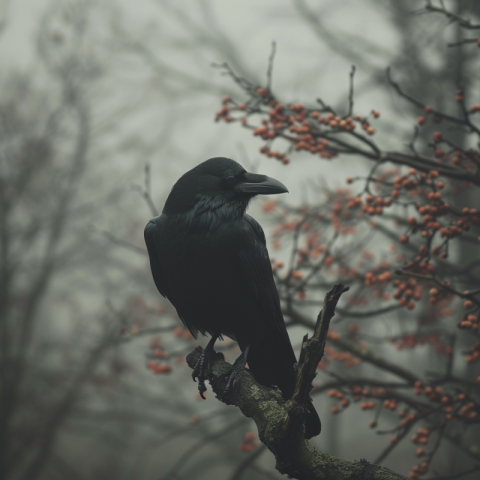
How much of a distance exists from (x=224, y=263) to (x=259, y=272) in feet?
0.73

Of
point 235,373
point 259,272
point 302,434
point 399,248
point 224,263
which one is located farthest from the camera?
point 399,248

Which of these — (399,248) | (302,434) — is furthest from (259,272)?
(399,248)

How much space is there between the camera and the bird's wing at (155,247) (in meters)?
2.55

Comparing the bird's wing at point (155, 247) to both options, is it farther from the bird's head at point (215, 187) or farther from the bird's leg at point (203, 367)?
the bird's leg at point (203, 367)

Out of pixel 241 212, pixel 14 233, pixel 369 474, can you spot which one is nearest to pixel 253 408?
pixel 369 474

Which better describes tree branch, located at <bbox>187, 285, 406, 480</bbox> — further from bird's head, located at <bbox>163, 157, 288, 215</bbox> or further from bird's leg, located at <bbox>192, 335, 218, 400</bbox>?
bird's head, located at <bbox>163, 157, 288, 215</bbox>

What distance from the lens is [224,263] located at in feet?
8.03

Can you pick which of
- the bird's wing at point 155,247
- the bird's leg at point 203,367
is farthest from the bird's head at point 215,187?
the bird's leg at point 203,367

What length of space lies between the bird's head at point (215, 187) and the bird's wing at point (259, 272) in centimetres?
17

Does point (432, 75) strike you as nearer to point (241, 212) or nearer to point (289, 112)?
point (289, 112)

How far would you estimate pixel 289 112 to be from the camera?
330 centimetres

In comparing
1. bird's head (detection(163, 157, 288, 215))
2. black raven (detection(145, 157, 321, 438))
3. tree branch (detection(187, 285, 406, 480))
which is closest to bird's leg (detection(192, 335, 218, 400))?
black raven (detection(145, 157, 321, 438))

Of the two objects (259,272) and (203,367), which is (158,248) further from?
(203,367)

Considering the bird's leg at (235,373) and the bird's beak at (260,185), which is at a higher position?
the bird's beak at (260,185)
